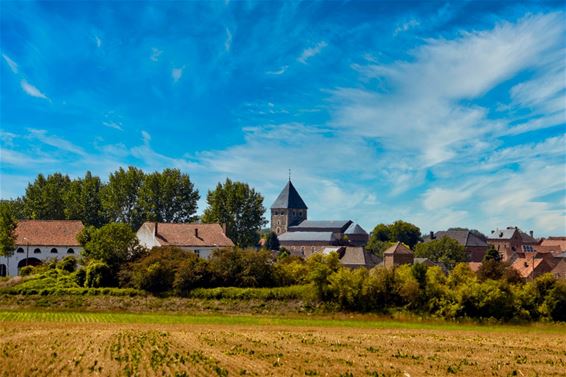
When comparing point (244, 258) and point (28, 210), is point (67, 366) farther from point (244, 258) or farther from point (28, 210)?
point (28, 210)

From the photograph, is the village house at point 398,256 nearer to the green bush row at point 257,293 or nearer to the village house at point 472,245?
the green bush row at point 257,293

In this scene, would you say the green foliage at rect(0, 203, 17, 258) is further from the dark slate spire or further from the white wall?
the dark slate spire

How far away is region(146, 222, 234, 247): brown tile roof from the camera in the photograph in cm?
7406

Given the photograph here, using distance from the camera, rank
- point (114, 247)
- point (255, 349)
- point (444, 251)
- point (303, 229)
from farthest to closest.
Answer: point (303, 229) < point (444, 251) < point (114, 247) < point (255, 349)

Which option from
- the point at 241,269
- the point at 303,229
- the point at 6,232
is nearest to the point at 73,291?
the point at 241,269

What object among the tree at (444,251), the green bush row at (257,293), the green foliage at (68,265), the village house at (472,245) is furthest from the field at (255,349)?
the village house at (472,245)

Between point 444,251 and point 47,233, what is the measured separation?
7526 cm

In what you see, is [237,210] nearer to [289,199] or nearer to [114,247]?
[114,247]

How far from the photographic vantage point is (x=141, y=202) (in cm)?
10050

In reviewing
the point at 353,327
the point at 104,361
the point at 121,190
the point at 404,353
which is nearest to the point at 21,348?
the point at 104,361

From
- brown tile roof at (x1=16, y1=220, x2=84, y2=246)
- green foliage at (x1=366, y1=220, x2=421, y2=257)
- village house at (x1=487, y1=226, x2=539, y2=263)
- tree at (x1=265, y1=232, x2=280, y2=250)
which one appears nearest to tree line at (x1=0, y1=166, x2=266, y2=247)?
brown tile roof at (x1=16, y1=220, x2=84, y2=246)

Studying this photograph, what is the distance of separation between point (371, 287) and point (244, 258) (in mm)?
13611

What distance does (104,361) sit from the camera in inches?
879

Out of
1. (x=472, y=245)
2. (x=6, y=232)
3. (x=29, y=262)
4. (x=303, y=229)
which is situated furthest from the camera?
(x=303, y=229)
